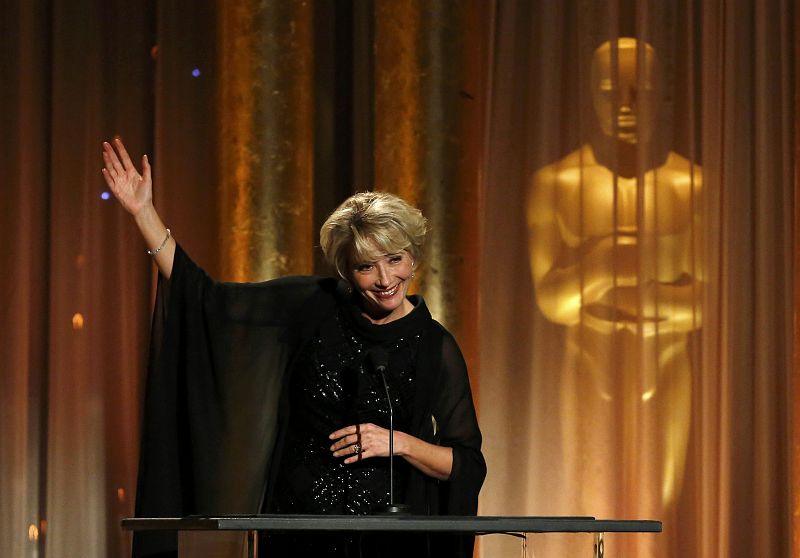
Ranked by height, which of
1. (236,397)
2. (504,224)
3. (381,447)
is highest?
(504,224)

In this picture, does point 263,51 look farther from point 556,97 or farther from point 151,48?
point 556,97

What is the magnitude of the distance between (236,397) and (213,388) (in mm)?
69

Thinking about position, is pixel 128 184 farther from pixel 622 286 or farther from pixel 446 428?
pixel 622 286

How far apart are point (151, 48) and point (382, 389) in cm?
260

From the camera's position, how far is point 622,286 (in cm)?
484

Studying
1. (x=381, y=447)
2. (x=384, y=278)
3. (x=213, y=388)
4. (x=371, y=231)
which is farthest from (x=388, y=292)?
(x=213, y=388)

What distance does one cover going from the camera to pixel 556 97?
4.96 meters

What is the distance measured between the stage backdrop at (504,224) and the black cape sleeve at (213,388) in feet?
5.30

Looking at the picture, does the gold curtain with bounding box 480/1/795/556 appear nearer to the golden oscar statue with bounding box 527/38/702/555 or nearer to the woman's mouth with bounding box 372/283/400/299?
the golden oscar statue with bounding box 527/38/702/555

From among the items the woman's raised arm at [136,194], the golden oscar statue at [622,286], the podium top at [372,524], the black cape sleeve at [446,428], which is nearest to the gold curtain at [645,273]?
the golden oscar statue at [622,286]

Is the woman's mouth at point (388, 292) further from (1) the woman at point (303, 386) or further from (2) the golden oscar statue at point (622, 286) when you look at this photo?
(2) the golden oscar statue at point (622, 286)

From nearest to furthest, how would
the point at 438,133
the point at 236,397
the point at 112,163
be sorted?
the point at 112,163, the point at 236,397, the point at 438,133

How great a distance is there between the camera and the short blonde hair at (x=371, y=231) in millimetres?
3020

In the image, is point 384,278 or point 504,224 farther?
point 504,224
